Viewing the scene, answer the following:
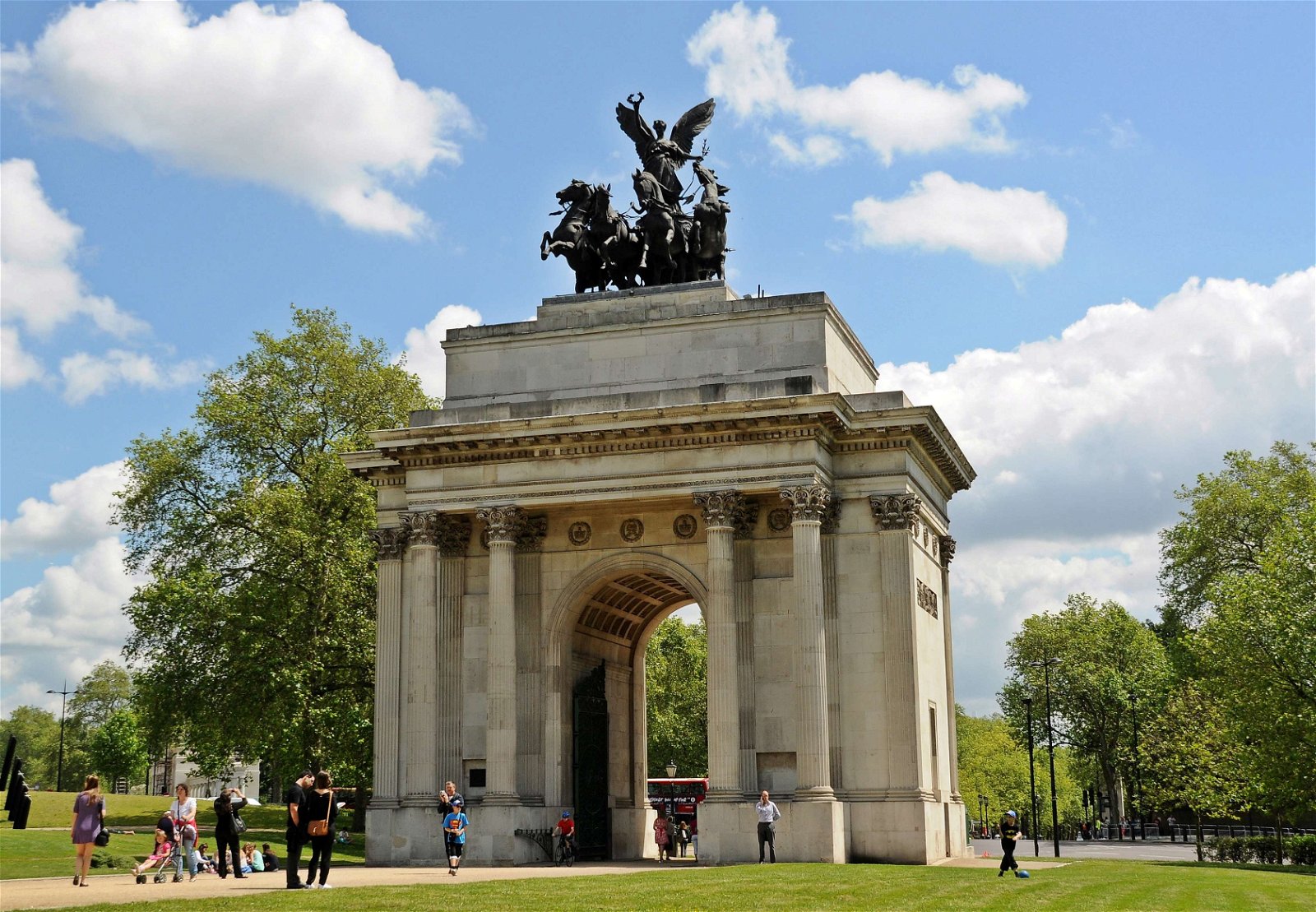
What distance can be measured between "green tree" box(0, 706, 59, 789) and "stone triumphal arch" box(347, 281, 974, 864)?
131m

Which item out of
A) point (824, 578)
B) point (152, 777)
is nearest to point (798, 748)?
point (824, 578)

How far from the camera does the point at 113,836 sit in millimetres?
47031

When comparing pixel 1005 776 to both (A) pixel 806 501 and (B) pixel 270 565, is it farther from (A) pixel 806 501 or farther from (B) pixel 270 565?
(A) pixel 806 501

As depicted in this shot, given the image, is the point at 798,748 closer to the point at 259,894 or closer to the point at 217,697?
the point at 259,894

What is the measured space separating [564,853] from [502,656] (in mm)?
5296

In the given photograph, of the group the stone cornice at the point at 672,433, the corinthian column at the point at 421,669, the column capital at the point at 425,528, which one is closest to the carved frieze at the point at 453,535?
the column capital at the point at 425,528

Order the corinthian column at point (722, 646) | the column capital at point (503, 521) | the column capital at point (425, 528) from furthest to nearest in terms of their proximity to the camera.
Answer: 1. the column capital at point (425, 528)
2. the column capital at point (503, 521)
3. the corinthian column at point (722, 646)

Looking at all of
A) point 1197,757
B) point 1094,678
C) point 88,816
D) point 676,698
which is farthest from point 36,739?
point 88,816

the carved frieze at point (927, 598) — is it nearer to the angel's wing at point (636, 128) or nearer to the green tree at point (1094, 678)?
the angel's wing at point (636, 128)

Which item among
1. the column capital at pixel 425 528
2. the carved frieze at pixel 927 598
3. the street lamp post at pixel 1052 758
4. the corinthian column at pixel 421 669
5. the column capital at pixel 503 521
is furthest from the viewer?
the street lamp post at pixel 1052 758

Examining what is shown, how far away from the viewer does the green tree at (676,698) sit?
91625mm

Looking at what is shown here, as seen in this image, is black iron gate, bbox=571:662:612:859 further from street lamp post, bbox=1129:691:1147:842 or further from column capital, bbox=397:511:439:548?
street lamp post, bbox=1129:691:1147:842

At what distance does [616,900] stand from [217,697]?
1300 inches

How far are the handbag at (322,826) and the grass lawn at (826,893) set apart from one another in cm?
113
